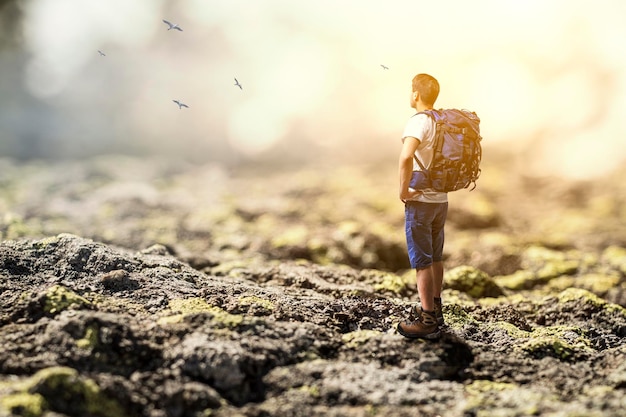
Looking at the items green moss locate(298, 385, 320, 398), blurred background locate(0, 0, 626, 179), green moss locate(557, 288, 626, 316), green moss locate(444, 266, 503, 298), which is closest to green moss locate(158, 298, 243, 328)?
green moss locate(298, 385, 320, 398)

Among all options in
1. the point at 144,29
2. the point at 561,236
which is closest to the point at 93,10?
the point at 144,29

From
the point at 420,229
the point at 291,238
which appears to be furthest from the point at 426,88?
the point at 291,238

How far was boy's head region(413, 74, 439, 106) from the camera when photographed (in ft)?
16.1

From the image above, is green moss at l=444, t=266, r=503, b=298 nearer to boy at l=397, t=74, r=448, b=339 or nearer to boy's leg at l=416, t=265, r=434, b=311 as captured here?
boy at l=397, t=74, r=448, b=339

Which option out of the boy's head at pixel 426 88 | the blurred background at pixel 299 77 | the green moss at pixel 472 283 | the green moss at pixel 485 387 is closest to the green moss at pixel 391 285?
the green moss at pixel 472 283

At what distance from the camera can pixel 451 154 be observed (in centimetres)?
469

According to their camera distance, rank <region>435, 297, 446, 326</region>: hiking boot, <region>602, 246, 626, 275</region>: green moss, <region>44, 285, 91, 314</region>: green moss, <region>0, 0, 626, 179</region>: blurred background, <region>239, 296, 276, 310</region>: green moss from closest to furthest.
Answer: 1. <region>44, 285, 91, 314</region>: green moss
2. <region>239, 296, 276, 310</region>: green moss
3. <region>435, 297, 446, 326</region>: hiking boot
4. <region>602, 246, 626, 275</region>: green moss
5. <region>0, 0, 626, 179</region>: blurred background

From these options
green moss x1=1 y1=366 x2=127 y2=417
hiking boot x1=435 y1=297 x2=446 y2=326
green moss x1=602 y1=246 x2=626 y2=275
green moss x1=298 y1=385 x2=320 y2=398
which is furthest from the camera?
green moss x1=602 y1=246 x2=626 y2=275

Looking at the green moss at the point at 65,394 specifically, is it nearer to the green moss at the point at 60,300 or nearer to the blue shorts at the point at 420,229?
the green moss at the point at 60,300

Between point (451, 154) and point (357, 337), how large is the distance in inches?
69.5

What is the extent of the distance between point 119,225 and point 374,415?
29.4 ft

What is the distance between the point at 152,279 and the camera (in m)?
5.48

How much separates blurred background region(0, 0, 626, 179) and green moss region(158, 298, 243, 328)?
51.3ft

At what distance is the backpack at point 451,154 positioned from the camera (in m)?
Result: 4.69
